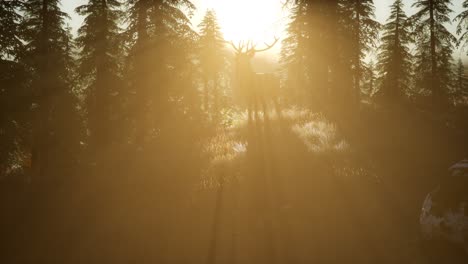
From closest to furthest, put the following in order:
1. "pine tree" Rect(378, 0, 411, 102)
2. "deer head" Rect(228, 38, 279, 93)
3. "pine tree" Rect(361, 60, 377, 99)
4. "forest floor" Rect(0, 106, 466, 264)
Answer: "forest floor" Rect(0, 106, 466, 264) → "deer head" Rect(228, 38, 279, 93) → "pine tree" Rect(361, 60, 377, 99) → "pine tree" Rect(378, 0, 411, 102)

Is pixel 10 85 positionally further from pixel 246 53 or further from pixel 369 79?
pixel 369 79

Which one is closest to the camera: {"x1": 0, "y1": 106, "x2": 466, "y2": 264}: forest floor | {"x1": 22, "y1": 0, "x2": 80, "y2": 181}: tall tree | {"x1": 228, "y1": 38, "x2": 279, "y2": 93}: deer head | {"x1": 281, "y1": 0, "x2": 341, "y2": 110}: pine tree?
{"x1": 0, "y1": 106, "x2": 466, "y2": 264}: forest floor

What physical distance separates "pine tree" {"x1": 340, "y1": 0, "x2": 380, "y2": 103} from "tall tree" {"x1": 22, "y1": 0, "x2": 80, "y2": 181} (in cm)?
1728

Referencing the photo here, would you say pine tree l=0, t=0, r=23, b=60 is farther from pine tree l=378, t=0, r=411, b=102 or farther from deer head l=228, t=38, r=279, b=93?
pine tree l=378, t=0, r=411, b=102

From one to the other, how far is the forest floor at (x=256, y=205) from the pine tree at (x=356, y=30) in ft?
26.9

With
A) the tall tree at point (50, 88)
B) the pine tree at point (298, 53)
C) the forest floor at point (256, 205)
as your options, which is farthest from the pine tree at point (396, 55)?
the tall tree at point (50, 88)

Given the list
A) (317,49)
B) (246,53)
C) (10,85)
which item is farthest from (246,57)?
(10,85)

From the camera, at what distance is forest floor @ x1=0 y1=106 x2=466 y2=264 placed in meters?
6.75

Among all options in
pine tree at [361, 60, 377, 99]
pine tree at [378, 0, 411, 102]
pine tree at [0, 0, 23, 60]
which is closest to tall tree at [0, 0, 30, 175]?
pine tree at [0, 0, 23, 60]

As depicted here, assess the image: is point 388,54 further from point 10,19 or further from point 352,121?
point 10,19

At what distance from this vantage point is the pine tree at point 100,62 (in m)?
19.5

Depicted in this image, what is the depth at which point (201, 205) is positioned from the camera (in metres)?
8.34

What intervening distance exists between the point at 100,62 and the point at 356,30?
17446 millimetres

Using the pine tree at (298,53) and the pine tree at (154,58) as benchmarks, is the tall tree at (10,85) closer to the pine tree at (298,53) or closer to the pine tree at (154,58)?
the pine tree at (154,58)
